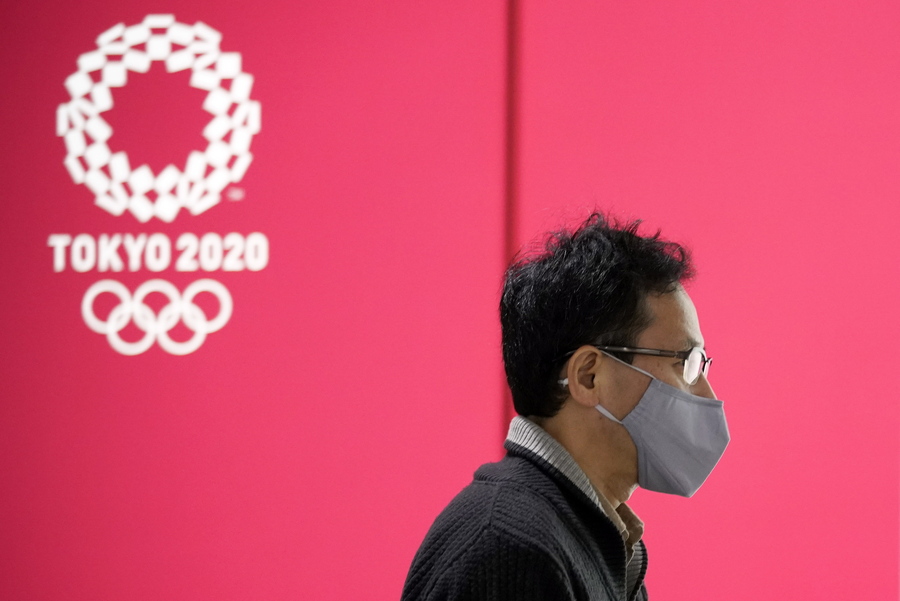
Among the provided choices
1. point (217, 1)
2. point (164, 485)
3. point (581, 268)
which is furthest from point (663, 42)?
point (164, 485)

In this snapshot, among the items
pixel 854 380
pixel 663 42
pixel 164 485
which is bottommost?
pixel 164 485

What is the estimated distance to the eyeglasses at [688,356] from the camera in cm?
112

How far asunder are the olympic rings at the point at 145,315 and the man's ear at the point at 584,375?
1.27 m

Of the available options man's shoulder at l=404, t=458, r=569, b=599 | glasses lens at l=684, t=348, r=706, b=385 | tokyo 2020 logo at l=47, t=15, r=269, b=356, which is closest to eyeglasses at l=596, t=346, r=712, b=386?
glasses lens at l=684, t=348, r=706, b=385

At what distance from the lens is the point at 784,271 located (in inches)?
84.7

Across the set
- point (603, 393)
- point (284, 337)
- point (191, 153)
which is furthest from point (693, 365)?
point (191, 153)

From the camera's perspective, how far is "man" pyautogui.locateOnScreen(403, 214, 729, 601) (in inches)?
40.8

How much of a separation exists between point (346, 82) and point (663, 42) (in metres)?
0.78

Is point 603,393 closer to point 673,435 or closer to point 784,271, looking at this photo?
point 673,435

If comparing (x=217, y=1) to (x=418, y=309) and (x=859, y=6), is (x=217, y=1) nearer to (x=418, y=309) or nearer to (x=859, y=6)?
(x=418, y=309)

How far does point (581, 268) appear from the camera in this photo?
3.73 ft

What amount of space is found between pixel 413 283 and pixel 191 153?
61 cm

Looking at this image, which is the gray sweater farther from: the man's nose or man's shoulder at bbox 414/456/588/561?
the man's nose

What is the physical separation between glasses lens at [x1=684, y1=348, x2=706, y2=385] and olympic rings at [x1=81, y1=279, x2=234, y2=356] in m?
1.33
